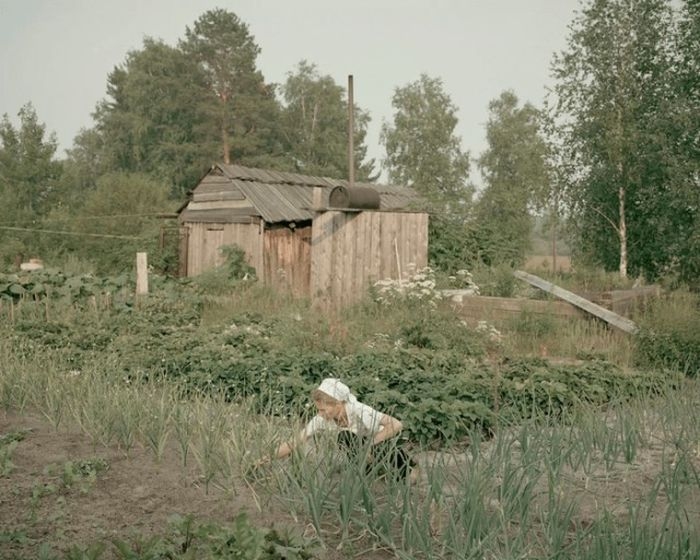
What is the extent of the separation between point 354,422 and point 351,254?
902 centimetres

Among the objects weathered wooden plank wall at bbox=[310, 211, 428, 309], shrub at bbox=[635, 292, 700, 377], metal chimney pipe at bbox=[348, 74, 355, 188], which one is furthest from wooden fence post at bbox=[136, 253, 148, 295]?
shrub at bbox=[635, 292, 700, 377]

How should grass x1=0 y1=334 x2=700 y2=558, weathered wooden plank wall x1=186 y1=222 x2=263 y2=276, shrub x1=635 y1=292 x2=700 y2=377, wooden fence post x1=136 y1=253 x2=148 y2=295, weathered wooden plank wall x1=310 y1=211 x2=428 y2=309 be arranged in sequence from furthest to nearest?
1. weathered wooden plank wall x1=186 y1=222 x2=263 y2=276
2. weathered wooden plank wall x1=310 y1=211 x2=428 y2=309
3. wooden fence post x1=136 y1=253 x2=148 y2=295
4. shrub x1=635 y1=292 x2=700 y2=377
5. grass x1=0 y1=334 x2=700 y2=558

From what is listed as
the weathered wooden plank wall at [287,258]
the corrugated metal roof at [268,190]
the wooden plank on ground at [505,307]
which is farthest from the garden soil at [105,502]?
the corrugated metal roof at [268,190]

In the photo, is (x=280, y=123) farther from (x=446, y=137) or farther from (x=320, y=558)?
(x=320, y=558)

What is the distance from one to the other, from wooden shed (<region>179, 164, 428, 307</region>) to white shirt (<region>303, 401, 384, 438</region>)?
8.55 metres

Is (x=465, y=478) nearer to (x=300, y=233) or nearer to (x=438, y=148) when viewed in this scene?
(x=300, y=233)

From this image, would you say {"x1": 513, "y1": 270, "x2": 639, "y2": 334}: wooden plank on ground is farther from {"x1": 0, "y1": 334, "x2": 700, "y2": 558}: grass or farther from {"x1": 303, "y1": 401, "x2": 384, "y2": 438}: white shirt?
{"x1": 303, "y1": 401, "x2": 384, "y2": 438}: white shirt

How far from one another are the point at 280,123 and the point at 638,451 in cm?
3621

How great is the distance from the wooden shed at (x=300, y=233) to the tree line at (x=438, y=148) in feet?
8.50

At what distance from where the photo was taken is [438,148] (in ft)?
120

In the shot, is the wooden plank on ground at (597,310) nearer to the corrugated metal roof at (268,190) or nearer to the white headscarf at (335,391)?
the white headscarf at (335,391)

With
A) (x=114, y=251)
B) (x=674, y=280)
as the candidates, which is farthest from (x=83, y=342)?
(x=114, y=251)

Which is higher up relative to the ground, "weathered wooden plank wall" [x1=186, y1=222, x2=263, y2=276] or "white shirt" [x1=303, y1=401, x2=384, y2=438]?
"weathered wooden plank wall" [x1=186, y1=222, x2=263, y2=276]

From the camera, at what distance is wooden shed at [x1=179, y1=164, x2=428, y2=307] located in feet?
42.0
